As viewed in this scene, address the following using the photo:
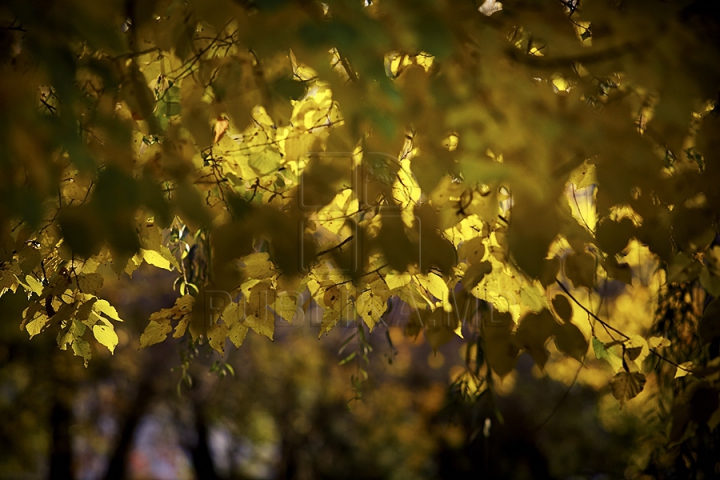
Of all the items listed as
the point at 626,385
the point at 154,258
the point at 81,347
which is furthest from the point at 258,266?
the point at 626,385

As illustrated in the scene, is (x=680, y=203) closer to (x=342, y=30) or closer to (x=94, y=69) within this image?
(x=342, y=30)

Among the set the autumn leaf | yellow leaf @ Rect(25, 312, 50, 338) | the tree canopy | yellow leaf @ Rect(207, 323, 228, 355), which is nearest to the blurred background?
yellow leaf @ Rect(25, 312, 50, 338)

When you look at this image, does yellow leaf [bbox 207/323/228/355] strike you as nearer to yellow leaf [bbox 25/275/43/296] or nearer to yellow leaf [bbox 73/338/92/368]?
yellow leaf [bbox 73/338/92/368]

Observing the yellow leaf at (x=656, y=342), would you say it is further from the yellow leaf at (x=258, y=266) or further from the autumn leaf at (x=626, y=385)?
the yellow leaf at (x=258, y=266)

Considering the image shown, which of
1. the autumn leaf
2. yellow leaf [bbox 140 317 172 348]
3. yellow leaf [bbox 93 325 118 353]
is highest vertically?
yellow leaf [bbox 140 317 172 348]

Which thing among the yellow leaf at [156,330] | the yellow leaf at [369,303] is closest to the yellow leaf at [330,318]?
the yellow leaf at [369,303]

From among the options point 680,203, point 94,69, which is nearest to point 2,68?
point 94,69

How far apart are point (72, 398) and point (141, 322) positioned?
130 cm

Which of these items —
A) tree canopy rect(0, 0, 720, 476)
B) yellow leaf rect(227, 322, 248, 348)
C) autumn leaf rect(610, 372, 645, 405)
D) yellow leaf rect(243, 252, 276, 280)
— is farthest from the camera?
yellow leaf rect(227, 322, 248, 348)

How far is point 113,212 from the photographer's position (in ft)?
2.94

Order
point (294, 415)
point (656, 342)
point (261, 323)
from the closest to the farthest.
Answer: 1. point (261, 323)
2. point (656, 342)
3. point (294, 415)

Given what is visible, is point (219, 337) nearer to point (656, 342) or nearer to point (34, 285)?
point (34, 285)

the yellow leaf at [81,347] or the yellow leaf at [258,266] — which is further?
the yellow leaf at [81,347]

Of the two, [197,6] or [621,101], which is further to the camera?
[621,101]
